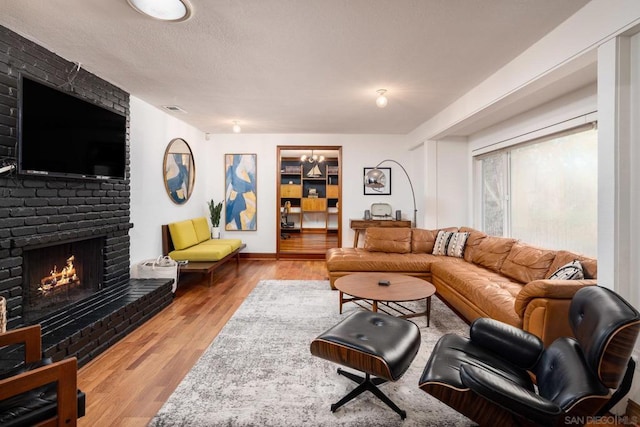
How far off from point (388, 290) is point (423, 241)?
1935mm

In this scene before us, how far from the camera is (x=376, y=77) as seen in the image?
301 cm

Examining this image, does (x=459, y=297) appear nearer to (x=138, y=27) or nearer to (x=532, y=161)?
(x=532, y=161)

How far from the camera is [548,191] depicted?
11.3 feet

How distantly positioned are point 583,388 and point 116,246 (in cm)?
397

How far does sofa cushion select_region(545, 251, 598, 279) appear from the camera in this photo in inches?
88.6

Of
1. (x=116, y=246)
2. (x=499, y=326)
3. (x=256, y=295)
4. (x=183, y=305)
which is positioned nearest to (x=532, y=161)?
(x=499, y=326)

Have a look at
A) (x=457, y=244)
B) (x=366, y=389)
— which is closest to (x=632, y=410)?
(x=366, y=389)

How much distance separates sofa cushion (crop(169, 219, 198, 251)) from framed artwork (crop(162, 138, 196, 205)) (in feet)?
1.33

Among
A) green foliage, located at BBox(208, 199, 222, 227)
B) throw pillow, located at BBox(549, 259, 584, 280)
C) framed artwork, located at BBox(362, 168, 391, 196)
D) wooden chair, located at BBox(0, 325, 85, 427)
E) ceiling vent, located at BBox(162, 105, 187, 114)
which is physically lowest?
wooden chair, located at BBox(0, 325, 85, 427)

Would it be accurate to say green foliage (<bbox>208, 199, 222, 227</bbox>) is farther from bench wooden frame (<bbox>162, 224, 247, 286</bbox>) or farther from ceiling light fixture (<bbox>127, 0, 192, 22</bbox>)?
ceiling light fixture (<bbox>127, 0, 192, 22</bbox>)

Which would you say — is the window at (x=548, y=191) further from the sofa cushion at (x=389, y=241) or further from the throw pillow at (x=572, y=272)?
the sofa cushion at (x=389, y=241)

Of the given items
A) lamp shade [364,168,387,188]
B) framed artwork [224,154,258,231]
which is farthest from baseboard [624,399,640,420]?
framed artwork [224,154,258,231]

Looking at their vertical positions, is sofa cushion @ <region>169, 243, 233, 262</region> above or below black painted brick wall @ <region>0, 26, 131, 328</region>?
below

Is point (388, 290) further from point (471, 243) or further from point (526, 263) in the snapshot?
point (471, 243)
